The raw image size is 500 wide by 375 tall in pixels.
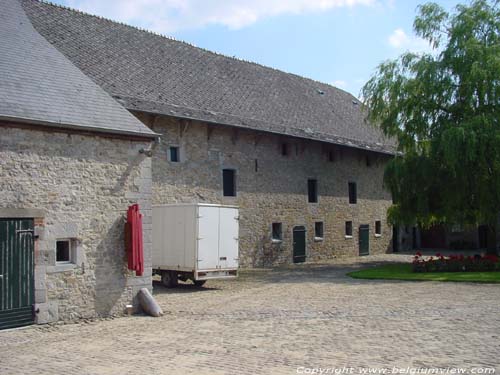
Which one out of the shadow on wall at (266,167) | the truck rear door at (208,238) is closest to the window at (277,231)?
the shadow on wall at (266,167)

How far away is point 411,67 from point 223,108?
648 centimetres

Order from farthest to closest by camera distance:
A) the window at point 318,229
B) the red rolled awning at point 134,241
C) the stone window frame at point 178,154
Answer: the window at point 318,229
the stone window frame at point 178,154
the red rolled awning at point 134,241

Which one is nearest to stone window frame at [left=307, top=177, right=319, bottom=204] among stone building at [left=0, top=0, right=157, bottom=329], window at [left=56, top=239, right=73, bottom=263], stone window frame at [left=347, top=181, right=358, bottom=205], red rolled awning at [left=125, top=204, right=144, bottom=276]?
stone window frame at [left=347, top=181, right=358, bottom=205]

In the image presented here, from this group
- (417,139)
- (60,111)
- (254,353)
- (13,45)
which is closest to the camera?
(254,353)

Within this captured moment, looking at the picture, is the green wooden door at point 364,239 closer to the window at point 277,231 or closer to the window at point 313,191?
the window at point 313,191

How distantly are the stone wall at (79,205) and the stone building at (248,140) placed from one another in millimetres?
6476

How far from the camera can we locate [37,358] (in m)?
7.88

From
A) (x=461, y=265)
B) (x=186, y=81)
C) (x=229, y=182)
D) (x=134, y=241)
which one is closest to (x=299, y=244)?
(x=229, y=182)

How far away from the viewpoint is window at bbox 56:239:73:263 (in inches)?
428

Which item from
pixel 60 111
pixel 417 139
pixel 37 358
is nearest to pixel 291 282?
pixel 417 139

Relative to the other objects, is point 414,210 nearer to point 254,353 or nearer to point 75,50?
point 75,50

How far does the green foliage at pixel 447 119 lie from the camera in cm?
1855

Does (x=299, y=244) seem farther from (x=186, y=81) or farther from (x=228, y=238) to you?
(x=228, y=238)

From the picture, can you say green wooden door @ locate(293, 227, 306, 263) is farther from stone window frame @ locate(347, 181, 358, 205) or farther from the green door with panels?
the green door with panels
